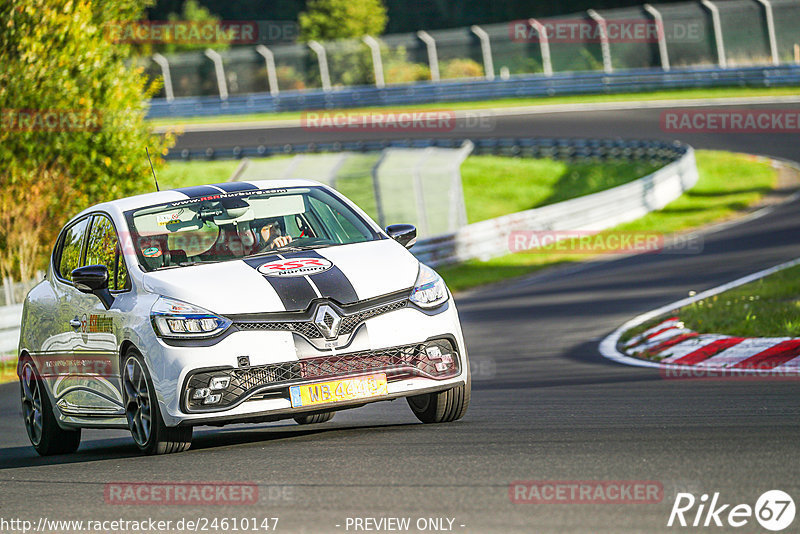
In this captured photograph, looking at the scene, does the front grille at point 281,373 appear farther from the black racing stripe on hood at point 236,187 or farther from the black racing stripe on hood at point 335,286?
the black racing stripe on hood at point 236,187

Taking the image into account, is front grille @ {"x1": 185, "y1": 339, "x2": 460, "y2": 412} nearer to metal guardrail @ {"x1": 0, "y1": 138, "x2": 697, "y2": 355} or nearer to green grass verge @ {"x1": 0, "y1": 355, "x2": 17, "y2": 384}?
green grass verge @ {"x1": 0, "y1": 355, "x2": 17, "y2": 384}

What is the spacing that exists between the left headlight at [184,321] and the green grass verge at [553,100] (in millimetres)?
30403

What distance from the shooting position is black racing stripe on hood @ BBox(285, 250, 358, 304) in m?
7.45

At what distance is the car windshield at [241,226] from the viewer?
8.23 m

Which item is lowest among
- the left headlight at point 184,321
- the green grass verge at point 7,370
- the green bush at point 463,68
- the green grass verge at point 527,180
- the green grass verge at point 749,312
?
the green grass verge at point 527,180

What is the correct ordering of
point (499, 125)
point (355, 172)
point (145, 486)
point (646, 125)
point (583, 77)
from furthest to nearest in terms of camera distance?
point (583, 77), point (499, 125), point (646, 125), point (355, 172), point (145, 486)

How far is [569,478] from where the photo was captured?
581 centimetres

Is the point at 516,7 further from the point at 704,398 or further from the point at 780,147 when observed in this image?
the point at 704,398

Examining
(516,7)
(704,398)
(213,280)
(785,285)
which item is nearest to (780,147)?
(785,285)

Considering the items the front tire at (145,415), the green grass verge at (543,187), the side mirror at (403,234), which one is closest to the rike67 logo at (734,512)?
the front tire at (145,415)

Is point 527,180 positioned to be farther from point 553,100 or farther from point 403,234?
point 403,234

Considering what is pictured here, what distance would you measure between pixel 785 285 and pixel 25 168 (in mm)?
→ 12162

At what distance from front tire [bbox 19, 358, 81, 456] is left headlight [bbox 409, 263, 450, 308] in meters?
3.05

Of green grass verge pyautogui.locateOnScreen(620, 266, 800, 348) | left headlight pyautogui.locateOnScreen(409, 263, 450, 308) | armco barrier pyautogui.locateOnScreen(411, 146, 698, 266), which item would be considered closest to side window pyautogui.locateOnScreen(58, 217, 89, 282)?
left headlight pyautogui.locateOnScreen(409, 263, 450, 308)
